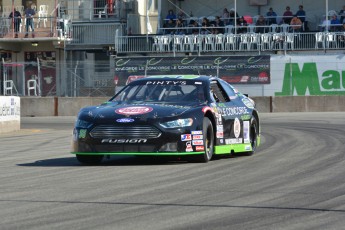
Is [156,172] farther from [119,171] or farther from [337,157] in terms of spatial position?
[337,157]

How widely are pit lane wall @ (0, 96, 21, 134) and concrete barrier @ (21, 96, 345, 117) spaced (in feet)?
33.9

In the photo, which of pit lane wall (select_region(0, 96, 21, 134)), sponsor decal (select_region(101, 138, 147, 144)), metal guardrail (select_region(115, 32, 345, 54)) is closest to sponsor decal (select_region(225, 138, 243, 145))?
sponsor decal (select_region(101, 138, 147, 144))

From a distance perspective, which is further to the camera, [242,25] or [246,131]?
[242,25]

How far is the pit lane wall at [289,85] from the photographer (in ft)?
115

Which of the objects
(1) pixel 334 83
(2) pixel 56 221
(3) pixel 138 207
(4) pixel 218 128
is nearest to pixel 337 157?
(4) pixel 218 128

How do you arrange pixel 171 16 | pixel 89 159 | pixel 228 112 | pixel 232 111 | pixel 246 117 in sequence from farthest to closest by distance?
1. pixel 171 16
2. pixel 246 117
3. pixel 232 111
4. pixel 228 112
5. pixel 89 159

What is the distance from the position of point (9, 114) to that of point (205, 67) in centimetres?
1426

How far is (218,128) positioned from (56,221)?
→ 614 centimetres

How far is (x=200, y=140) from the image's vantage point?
12195mm

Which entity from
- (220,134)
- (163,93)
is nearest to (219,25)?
(163,93)

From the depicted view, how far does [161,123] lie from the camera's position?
1198cm

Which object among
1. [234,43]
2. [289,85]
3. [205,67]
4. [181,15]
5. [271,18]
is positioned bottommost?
[289,85]

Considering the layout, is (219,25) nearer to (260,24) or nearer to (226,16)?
(226,16)

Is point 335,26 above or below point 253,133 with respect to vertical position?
above
